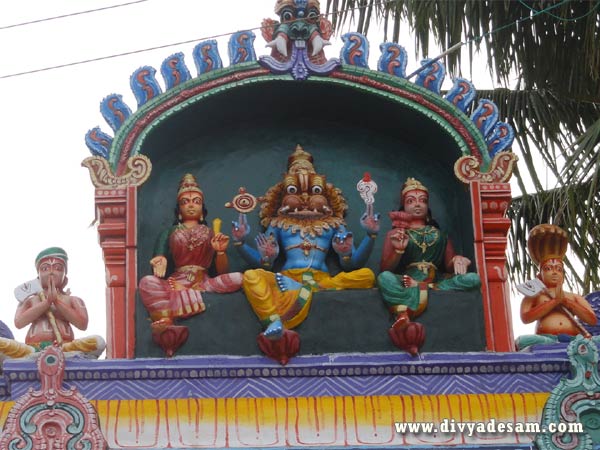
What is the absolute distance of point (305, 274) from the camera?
10.7 metres

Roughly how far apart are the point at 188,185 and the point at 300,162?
34.8 inches

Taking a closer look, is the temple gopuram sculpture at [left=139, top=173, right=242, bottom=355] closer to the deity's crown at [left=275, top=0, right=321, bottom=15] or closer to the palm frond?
the deity's crown at [left=275, top=0, right=321, bottom=15]

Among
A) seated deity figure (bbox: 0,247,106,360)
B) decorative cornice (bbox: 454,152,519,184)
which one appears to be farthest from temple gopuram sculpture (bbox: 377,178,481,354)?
seated deity figure (bbox: 0,247,106,360)

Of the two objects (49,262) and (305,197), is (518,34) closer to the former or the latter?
(305,197)

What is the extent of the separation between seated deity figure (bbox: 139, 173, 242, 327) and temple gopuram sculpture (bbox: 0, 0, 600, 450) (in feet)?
0.05

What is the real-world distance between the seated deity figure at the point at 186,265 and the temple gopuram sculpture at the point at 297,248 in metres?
0.18

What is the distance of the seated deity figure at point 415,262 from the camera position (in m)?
10.5

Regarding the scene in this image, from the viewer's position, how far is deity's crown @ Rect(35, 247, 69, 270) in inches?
419

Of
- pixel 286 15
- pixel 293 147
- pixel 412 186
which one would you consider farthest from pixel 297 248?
pixel 286 15

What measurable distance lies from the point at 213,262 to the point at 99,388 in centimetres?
142

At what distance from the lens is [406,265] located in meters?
10.9

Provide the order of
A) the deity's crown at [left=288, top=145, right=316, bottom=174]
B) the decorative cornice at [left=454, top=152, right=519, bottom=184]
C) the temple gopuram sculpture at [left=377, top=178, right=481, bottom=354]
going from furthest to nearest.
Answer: the deity's crown at [left=288, top=145, right=316, bottom=174] → the decorative cornice at [left=454, top=152, right=519, bottom=184] → the temple gopuram sculpture at [left=377, top=178, right=481, bottom=354]

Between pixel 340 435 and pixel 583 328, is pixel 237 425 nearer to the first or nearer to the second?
pixel 340 435

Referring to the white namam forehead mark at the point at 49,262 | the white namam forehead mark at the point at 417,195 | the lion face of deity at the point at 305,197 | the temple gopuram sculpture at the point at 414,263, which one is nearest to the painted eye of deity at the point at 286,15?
the lion face of deity at the point at 305,197
